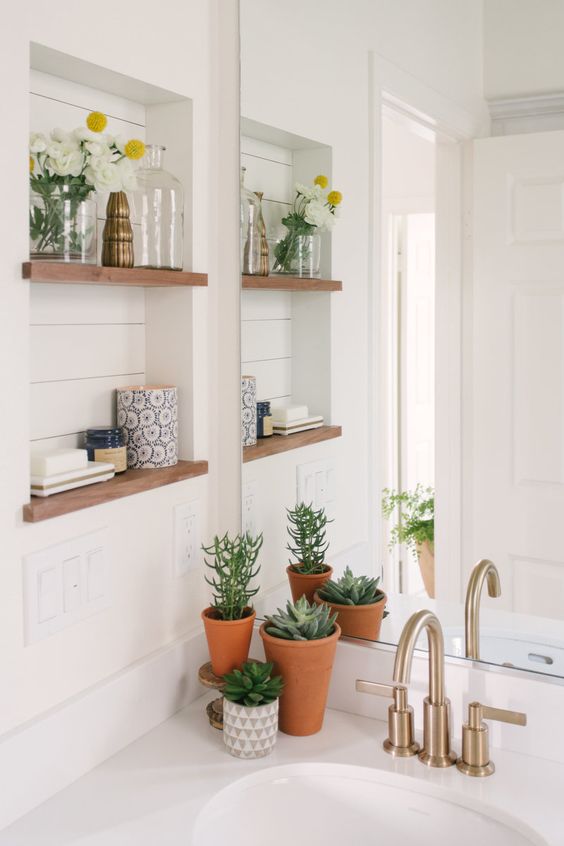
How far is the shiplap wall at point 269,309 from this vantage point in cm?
144

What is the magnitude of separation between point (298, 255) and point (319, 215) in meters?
0.08

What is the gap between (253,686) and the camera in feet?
4.10

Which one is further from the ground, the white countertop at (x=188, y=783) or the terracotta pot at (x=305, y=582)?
the terracotta pot at (x=305, y=582)

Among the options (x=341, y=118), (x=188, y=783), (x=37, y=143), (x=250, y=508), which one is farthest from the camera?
(x=250, y=508)

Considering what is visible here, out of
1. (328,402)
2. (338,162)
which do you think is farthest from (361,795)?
(338,162)

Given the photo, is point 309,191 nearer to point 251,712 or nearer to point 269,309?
point 269,309

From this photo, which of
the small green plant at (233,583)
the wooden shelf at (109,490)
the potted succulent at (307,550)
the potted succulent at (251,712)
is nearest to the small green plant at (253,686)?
the potted succulent at (251,712)

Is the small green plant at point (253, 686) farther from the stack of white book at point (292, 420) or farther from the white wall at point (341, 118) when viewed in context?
the stack of white book at point (292, 420)

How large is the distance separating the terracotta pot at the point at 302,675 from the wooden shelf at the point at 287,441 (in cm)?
32

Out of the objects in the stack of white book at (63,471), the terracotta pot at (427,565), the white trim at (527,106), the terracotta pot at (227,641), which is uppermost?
the white trim at (527,106)

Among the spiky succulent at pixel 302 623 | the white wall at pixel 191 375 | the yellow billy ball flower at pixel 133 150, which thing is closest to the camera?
the white wall at pixel 191 375

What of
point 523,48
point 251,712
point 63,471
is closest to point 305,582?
point 251,712

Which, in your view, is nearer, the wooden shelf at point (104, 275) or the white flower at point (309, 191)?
the wooden shelf at point (104, 275)

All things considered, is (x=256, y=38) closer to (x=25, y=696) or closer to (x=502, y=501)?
(x=502, y=501)
